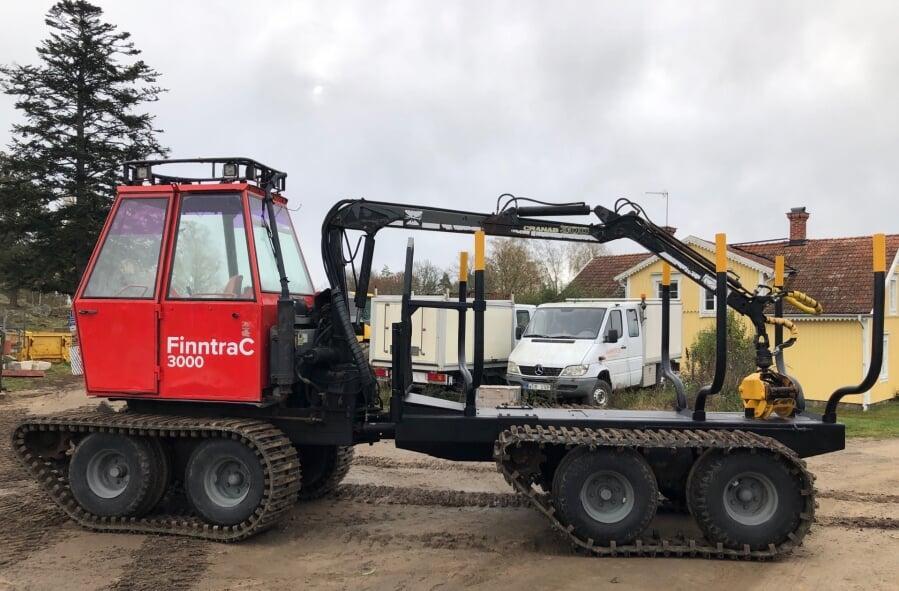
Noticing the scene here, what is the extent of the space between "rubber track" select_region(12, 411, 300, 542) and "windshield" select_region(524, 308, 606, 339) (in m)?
9.70

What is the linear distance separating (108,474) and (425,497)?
3.27 meters

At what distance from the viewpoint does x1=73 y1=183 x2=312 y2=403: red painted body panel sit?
21.5 ft

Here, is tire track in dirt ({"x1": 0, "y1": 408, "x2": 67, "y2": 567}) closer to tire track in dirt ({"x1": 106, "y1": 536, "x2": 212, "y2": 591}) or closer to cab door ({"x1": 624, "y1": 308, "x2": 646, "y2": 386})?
tire track in dirt ({"x1": 106, "y1": 536, "x2": 212, "y2": 591})

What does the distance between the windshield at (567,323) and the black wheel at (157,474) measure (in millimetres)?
9935

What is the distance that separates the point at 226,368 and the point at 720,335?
4.47 meters

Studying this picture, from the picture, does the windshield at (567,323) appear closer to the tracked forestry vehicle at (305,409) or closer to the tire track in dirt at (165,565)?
the tracked forestry vehicle at (305,409)

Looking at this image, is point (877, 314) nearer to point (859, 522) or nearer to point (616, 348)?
point (859, 522)

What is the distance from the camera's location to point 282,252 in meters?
7.27

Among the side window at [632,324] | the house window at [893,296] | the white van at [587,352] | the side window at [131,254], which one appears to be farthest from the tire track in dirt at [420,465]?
the house window at [893,296]

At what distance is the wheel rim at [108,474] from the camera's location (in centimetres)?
685

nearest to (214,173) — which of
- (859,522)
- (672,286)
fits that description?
(859,522)

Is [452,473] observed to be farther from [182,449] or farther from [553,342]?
[553,342]

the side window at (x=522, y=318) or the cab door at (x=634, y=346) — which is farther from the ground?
the side window at (x=522, y=318)

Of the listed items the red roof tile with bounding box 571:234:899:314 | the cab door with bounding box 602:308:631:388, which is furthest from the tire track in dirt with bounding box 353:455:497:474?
the red roof tile with bounding box 571:234:899:314
